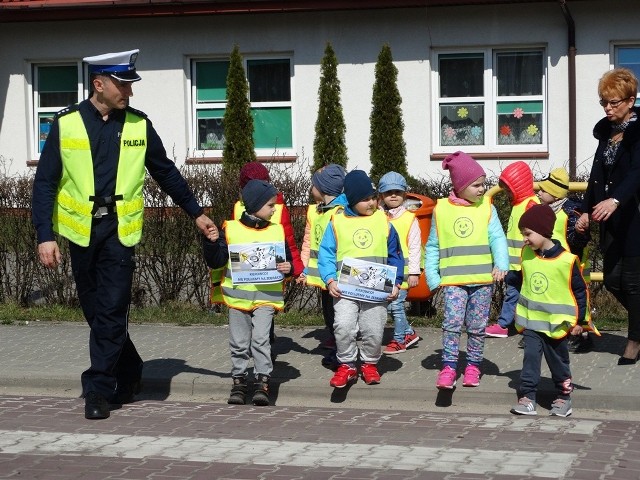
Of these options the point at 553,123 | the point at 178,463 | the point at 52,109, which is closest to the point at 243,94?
the point at 52,109

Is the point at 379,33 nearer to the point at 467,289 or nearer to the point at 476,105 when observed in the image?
the point at 476,105

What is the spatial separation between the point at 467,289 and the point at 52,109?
14.1m

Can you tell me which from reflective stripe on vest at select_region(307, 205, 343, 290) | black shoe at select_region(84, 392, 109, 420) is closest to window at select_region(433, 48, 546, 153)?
reflective stripe on vest at select_region(307, 205, 343, 290)

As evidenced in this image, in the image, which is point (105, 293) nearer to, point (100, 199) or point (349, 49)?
point (100, 199)

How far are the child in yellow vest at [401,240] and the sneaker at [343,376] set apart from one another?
1283mm

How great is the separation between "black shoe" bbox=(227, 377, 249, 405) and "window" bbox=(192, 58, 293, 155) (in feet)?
39.4

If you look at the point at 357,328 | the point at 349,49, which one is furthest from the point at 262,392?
the point at 349,49

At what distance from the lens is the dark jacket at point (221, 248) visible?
8.23m

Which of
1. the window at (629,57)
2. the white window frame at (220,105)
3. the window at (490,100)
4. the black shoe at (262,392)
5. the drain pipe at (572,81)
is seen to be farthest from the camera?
the white window frame at (220,105)

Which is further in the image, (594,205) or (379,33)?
(379,33)

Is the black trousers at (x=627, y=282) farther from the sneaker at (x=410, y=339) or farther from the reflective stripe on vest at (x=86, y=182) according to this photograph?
the reflective stripe on vest at (x=86, y=182)

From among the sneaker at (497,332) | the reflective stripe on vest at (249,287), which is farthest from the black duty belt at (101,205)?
the sneaker at (497,332)

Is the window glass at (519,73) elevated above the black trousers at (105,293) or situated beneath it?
elevated above

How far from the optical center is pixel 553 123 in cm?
1919
